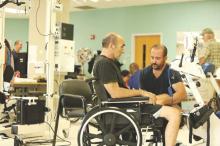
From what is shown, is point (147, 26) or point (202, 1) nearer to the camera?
point (202, 1)

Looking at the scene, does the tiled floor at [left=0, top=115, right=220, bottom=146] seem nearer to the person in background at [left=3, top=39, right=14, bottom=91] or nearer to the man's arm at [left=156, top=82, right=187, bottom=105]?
the man's arm at [left=156, top=82, right=187, bottom=105]

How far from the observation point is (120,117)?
10.6 ft

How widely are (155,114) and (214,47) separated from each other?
268cm

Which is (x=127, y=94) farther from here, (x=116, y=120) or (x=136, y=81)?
(x=136, y=81)

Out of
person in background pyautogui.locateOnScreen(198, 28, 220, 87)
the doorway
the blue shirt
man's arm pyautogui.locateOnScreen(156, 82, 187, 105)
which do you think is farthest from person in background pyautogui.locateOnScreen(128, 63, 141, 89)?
the doorway

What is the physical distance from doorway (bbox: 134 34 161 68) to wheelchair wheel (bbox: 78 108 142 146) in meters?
8.53

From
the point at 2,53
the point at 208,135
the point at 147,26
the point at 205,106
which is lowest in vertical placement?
the point at 208,135

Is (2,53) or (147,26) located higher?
(147,26)

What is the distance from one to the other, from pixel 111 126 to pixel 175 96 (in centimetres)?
84

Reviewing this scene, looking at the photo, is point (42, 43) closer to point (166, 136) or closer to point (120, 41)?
point (120, 41)

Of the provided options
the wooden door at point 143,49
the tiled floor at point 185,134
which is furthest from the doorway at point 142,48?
the tiled floor at point 185,134

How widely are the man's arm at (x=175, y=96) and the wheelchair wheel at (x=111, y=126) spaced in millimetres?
530

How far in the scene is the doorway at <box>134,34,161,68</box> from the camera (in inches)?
461

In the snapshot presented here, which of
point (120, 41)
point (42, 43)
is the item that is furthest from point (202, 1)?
point (120, 41)
